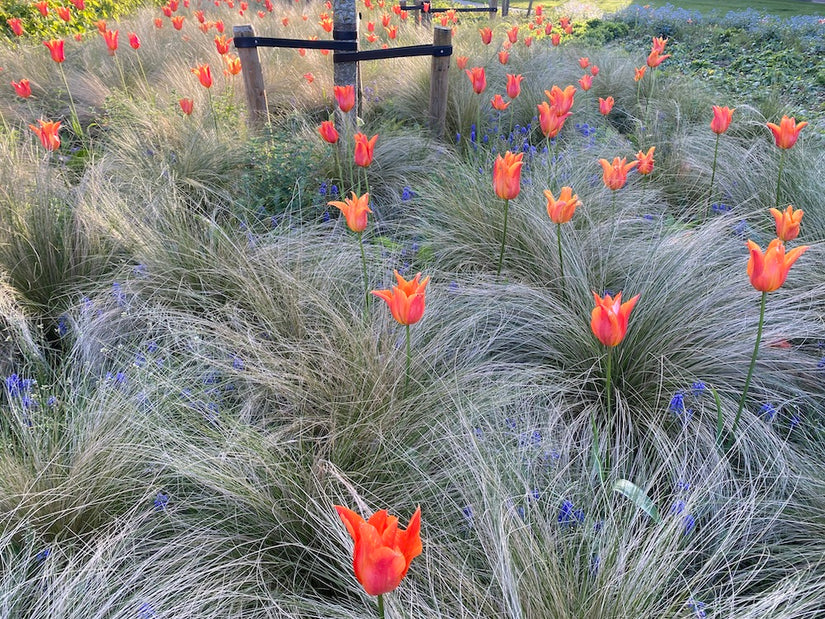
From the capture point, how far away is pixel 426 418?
6.51 feet

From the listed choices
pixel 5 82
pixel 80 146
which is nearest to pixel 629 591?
pixel 80 146

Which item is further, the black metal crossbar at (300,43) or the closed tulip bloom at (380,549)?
the black metal crossbar at (300,43)

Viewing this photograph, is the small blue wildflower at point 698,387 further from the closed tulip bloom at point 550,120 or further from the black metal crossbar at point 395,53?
the black metal crossbar at point 395,53

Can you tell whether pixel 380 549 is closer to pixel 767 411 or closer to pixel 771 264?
pixel 771 264

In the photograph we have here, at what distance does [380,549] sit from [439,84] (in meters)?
4.44

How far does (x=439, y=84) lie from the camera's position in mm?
4762

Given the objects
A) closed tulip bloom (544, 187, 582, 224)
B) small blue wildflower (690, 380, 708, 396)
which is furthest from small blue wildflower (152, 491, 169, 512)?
small blue wildflower (690, 380, 708, 396)

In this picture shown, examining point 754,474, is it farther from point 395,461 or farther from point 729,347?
point 395,461

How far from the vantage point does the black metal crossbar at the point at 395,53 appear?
4.25 metres

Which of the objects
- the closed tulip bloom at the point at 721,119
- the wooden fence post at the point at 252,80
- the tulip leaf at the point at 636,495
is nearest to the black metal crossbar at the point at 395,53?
the wooden fence post at the point at 252,80

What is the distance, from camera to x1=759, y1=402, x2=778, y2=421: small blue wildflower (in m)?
2.01

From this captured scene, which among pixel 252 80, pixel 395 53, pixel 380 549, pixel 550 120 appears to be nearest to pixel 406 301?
pixel 380 549

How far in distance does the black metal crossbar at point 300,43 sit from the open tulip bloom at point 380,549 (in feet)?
13.0

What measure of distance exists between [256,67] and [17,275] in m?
2.56
